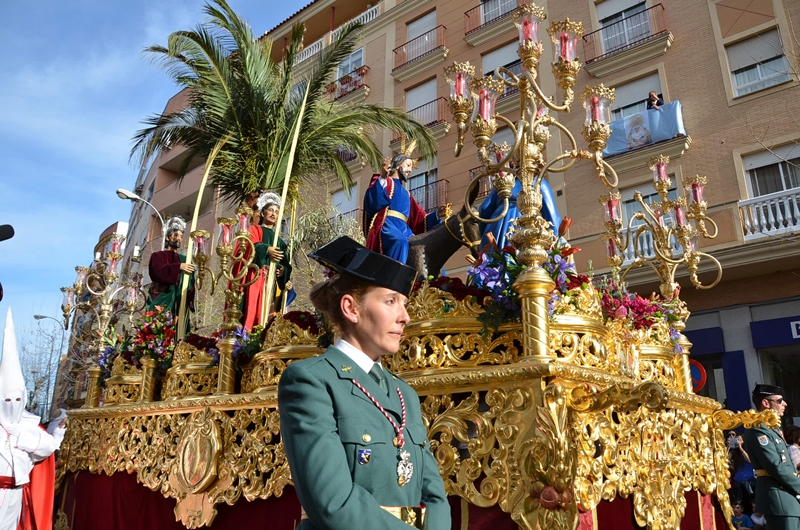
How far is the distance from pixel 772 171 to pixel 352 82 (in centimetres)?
1373

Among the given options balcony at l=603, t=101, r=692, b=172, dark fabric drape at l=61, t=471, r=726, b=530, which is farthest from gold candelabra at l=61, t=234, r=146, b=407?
balcony at l=603, t=101, r=692, b=172

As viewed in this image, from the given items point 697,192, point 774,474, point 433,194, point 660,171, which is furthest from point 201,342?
point 433,194

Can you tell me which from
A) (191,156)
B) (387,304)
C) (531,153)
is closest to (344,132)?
(191,156)

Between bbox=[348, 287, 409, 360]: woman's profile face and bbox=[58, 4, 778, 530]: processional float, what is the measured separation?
1533 millimetres

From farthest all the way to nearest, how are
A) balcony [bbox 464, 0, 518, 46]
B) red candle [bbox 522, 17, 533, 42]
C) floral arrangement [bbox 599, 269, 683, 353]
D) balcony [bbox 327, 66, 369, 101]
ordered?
balcony [bbox 327, 66, 369, 101], balcony [bbox 464, 0, 518, 46], red candle [bbox 522, 17, 533, 42], floral arrangement [bbox 599, 269, 683, 353]

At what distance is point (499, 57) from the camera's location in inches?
719

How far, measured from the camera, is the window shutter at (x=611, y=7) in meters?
16.1

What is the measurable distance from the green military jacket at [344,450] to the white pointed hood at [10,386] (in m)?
4.43

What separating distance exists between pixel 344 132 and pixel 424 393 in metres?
6.27

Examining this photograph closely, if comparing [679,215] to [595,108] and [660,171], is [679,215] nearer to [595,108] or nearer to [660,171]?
[660,171]

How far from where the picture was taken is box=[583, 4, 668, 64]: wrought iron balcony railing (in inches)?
607

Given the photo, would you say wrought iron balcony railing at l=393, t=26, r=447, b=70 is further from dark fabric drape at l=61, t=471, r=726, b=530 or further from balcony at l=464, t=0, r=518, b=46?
dark fabric drape at l=61, t=471, r=726, b=530

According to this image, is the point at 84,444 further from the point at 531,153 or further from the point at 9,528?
the point at 531,153

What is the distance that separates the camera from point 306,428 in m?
1.79
